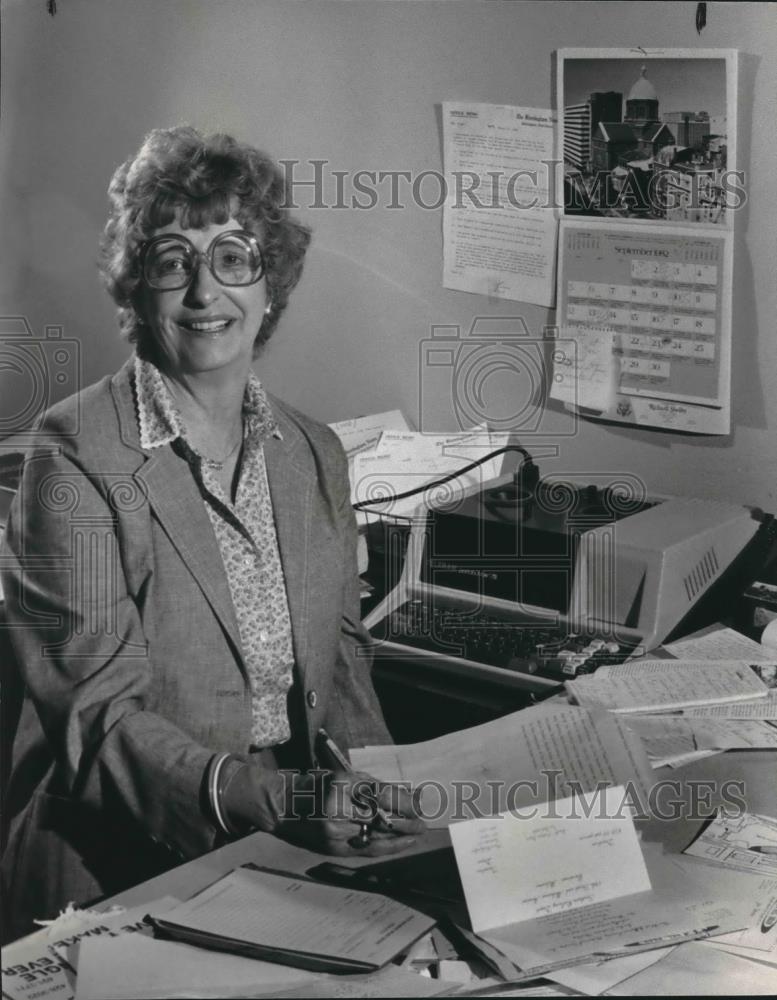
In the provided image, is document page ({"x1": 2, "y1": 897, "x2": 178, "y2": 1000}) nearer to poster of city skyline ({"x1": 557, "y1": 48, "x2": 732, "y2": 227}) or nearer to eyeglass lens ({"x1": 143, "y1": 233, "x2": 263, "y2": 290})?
eyeglass lens ({"x1": 143, "y1": 233, "x2": 263, "y2": 290})

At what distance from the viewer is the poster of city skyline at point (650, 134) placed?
1.62 meters

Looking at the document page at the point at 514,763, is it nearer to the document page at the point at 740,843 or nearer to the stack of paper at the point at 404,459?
the document page at the point at 740,843

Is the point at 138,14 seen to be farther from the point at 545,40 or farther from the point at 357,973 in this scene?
the point at 357,973

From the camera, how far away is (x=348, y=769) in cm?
156

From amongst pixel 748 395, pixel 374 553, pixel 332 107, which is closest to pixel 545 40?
pixel 332 107

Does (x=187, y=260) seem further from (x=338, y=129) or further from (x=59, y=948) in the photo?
(x=59, y=948)

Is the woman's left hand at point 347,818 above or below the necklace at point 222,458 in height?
below

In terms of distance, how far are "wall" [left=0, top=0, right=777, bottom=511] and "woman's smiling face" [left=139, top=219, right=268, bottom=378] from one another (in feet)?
0.18

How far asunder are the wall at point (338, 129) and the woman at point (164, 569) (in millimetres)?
54

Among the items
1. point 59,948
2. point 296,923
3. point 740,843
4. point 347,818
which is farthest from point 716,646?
point 59,948

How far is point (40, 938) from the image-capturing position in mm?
1361

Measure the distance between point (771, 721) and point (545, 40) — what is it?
3.45 feet
